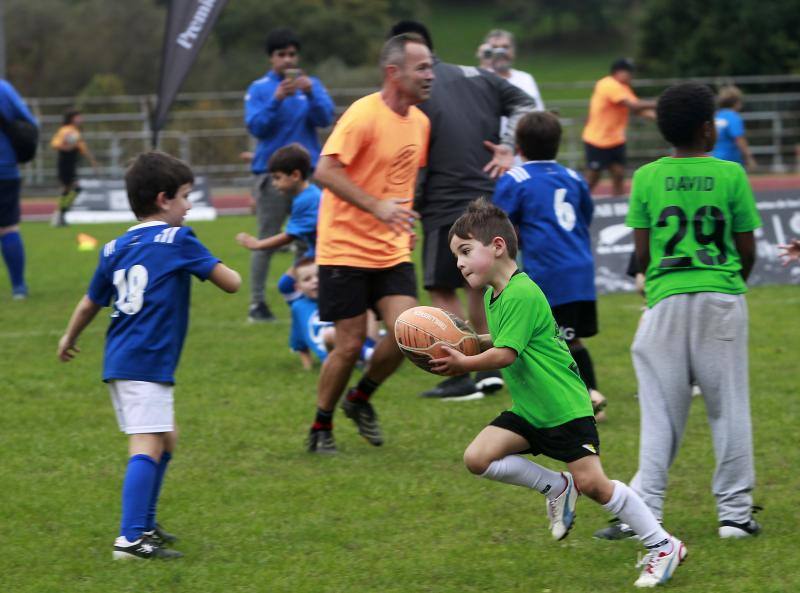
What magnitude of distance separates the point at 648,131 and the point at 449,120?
24.0 m

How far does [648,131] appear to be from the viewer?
31531 millimetres

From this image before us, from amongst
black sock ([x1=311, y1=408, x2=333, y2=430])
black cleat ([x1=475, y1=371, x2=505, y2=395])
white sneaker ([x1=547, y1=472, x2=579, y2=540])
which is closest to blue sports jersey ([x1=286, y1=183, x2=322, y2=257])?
black cleat ([x1=475, y1=371, x2=505, y2=395])

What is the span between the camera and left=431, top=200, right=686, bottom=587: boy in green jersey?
498 centimetres

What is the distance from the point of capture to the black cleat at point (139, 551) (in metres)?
5.41

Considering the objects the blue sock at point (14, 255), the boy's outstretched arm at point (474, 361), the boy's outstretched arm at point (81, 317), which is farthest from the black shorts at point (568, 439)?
the blue sock at point (14, 255)

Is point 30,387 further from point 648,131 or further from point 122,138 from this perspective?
point 648,131

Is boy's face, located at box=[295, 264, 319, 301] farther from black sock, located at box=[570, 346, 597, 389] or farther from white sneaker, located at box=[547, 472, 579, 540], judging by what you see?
white sneaker, located at box=[547, 472, 579, 540]

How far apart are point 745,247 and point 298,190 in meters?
4.33

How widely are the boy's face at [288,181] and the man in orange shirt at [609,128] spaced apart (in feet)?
29.9

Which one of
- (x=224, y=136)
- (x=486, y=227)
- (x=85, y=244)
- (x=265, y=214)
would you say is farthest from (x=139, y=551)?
(x=224, y=136)

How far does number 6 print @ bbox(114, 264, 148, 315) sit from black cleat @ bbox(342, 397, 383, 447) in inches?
87.9

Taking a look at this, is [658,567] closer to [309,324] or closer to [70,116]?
[309,324]

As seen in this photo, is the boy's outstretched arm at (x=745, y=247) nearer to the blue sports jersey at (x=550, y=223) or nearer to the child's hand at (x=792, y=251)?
the child's hand at (x=792, y=251)

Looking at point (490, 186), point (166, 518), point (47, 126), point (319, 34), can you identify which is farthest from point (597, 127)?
point (319, 34)
